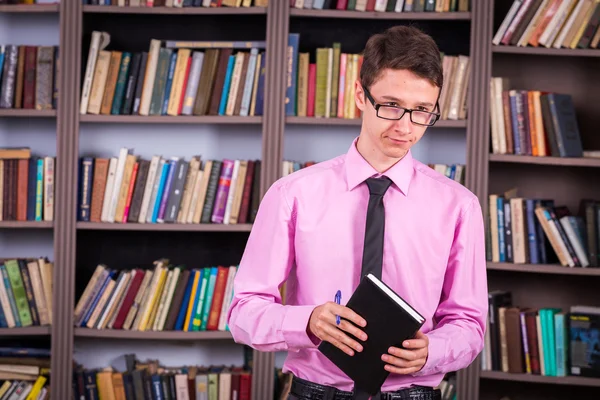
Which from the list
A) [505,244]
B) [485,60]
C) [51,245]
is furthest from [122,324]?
[485,60]

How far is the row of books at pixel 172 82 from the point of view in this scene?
3090 millimetres

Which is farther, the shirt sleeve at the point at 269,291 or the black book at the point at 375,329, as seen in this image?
the shirt sleeve at the point at 269,291

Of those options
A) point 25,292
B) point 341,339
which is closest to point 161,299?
point 25,292

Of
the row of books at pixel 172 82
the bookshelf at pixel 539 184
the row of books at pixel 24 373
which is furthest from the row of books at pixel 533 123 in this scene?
the row of books at pixel 24 373

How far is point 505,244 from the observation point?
9.95ft

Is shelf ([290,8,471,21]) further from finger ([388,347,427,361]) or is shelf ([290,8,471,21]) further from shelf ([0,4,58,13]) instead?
finger ([388,347,427,361])

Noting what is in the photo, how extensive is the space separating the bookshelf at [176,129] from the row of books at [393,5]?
32mm

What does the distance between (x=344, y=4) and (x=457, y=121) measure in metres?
0.67

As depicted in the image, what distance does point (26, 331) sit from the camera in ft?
10.2

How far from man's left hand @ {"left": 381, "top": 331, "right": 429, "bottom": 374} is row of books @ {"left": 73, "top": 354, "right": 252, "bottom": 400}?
6.31ft

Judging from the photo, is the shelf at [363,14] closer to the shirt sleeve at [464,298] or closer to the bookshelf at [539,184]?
the bookshelf at [539,184]

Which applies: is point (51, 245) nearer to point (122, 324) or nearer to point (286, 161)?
point (122, 324)

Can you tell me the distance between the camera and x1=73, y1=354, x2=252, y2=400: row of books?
10.3 feet

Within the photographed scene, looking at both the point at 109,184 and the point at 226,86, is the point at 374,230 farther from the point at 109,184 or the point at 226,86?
the point at 109,184
